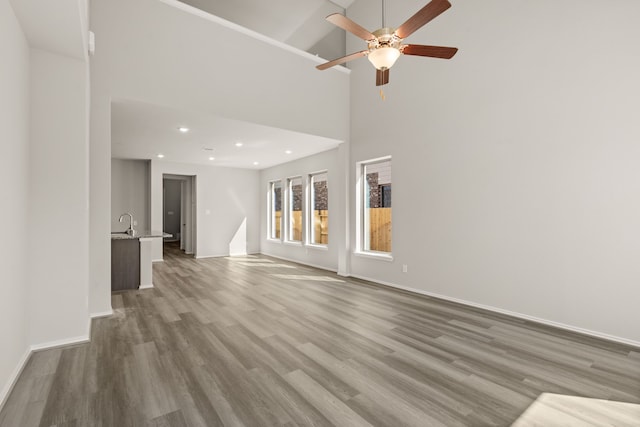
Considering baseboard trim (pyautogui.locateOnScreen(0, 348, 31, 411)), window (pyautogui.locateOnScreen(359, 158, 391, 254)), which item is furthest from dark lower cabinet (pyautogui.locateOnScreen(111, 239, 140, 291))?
window (pyautogui.locateOnScreen(359, 158, 391, 254))

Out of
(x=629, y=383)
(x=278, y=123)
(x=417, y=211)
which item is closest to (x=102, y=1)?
(x=278, y=123)

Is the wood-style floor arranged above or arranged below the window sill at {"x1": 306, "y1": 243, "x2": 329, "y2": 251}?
below

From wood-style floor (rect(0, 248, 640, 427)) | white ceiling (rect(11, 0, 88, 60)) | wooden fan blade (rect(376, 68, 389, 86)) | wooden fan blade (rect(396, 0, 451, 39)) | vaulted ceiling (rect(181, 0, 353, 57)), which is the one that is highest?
vaulted ceiling (rect(181, 0, 353, 57))

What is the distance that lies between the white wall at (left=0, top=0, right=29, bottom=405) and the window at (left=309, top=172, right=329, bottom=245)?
516 centimetres

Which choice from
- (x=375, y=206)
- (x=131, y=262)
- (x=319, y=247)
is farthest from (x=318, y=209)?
(x=131, y=262)

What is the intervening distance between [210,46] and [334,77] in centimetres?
235

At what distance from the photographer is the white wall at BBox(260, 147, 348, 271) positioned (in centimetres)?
631

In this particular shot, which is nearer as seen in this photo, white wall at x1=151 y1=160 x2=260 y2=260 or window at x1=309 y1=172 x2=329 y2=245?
window at x1=309 y1=172 x2=329 y2=245

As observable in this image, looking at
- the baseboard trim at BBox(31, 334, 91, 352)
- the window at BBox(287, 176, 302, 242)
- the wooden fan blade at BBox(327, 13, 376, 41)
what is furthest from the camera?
the window at BBox(287, 176, 302, 242)

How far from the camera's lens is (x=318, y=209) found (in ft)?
24.9

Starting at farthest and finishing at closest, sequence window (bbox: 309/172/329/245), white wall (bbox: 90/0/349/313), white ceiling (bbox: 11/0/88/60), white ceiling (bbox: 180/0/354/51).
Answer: window (bbox: 309/172/329/245) → white ceiling (bbox: 180/0/354/51) → white wall (bbox: 90/0/349/313) → white ceiling (bbox: 11/0/88/60)

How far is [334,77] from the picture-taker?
19.3 feet

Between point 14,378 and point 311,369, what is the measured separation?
7.03ft

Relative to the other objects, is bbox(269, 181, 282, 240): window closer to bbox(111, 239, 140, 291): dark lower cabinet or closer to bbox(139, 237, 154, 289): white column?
bbox(139, 237, 154, 289): white column
